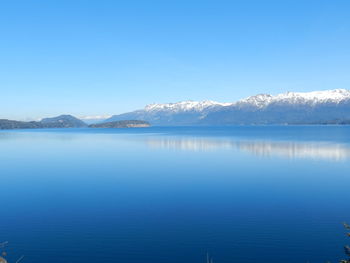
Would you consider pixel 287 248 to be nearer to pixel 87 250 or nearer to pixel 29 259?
pixel 87 250

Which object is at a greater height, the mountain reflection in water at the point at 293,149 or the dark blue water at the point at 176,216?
the dark blue water at the point at 176,216

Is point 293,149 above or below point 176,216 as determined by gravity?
below

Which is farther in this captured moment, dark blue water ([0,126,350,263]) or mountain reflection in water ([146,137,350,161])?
mountain reflection in water ([146,137,350,161])

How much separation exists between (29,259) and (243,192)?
60.0 ft

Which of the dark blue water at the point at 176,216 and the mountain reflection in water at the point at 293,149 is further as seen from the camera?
the mountain reflection in water at the point at 293,149

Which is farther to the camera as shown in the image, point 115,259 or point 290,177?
point 290,177

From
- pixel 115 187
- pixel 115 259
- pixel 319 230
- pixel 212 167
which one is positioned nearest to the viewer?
pixel 115 259

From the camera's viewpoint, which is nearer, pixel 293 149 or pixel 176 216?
pixel 176 216

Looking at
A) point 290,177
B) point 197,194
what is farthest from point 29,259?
point 290,177

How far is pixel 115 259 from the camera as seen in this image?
1438 centimetres

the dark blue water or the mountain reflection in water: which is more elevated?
the dark blue water

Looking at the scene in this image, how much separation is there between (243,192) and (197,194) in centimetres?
437

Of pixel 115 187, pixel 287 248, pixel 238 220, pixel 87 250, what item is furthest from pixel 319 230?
pixel 115 187

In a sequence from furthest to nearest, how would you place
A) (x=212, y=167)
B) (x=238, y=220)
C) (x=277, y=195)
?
(x=212, y=167) → (x=277, y=195) → (x=238, y=220)
